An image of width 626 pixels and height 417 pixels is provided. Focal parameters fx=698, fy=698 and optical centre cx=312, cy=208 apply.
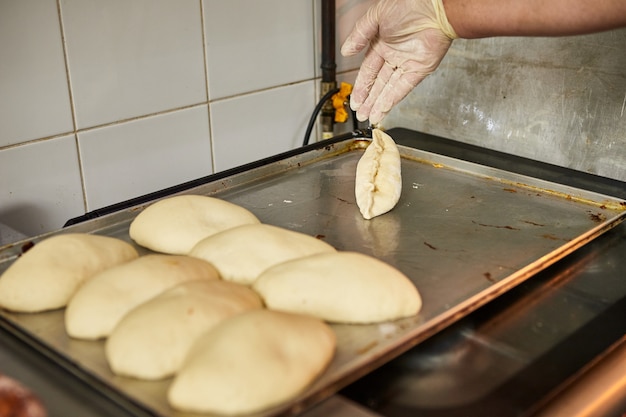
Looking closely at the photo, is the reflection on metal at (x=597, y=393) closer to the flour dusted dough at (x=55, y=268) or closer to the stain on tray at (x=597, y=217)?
the stain on tray at (x=597, y=217)

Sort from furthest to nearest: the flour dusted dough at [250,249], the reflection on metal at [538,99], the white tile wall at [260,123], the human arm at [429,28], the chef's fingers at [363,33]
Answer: the white tile wall at [260,123], the reflection on metal at [538,99], the chef's fingers at [363,33], the human arm at [429,28], the flour dusted dough at [250,249]

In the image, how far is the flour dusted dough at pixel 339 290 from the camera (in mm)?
798

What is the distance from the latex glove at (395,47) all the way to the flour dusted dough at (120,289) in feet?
1.72

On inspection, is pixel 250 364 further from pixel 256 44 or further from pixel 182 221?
pixel 256 44

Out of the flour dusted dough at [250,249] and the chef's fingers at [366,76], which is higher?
the chef's fingers at [366,76]

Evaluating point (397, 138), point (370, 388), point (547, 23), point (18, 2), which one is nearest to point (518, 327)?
point (370, 388)

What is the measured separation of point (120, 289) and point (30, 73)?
1.72 ft

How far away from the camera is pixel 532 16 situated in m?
1.03

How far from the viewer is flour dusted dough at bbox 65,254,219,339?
0.77 meters

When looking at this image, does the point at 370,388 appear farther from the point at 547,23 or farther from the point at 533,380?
the point at 547,23

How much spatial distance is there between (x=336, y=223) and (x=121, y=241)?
0.33 metres

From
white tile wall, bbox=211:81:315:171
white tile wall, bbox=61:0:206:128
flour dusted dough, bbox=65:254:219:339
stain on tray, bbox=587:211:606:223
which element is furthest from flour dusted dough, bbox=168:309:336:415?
white tile wall, bbox=211:81:315:171

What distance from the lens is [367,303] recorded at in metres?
0.80

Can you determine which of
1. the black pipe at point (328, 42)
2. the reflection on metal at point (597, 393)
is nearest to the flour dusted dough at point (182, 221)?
the reflection on metal at point (597, 393)
